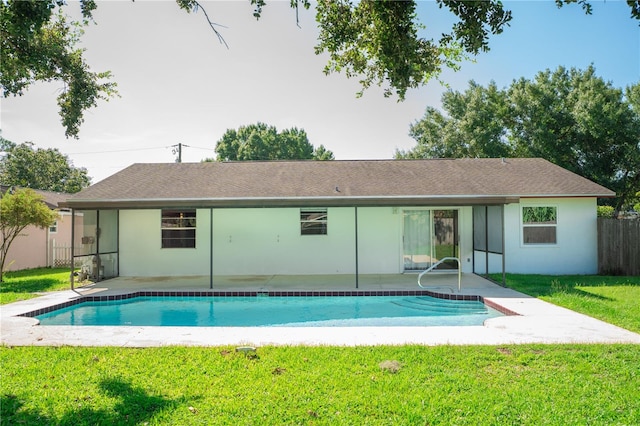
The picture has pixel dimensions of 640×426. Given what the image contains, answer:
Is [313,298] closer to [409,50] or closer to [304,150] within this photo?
[409,50]

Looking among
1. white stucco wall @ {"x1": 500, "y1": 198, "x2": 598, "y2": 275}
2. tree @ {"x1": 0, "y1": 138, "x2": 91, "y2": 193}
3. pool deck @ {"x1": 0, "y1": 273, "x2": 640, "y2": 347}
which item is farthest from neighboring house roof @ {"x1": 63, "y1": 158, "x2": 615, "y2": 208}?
tree @ {"x1": 0, "y1": 138, "x2": 91, "y2": 193}

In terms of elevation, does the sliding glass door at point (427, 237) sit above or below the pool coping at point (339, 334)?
above

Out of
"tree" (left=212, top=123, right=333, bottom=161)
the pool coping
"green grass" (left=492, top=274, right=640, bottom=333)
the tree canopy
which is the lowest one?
the pool coping

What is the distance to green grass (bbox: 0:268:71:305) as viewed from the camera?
10.4 meters

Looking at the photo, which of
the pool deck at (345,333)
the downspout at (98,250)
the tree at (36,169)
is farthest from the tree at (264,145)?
the pool deck at (345,333)

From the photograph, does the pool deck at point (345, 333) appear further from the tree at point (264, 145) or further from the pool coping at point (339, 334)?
the tree at point (264, 145)

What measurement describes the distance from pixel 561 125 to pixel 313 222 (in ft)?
52.7

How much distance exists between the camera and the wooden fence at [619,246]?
13.2m

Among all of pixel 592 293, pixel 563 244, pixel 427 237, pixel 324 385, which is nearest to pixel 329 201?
pixel 427 237

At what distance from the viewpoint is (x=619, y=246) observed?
13.3m

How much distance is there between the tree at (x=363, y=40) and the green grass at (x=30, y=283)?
5.14 m

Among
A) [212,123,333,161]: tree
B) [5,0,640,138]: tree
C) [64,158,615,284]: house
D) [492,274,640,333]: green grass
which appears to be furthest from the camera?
[212,123,333,161]: tree

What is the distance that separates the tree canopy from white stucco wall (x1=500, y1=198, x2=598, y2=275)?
30.0 ft

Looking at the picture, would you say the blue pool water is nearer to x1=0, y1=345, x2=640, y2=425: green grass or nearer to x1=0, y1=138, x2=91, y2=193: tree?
x1=0, y1=345, x2=640, y2=425: green grass
